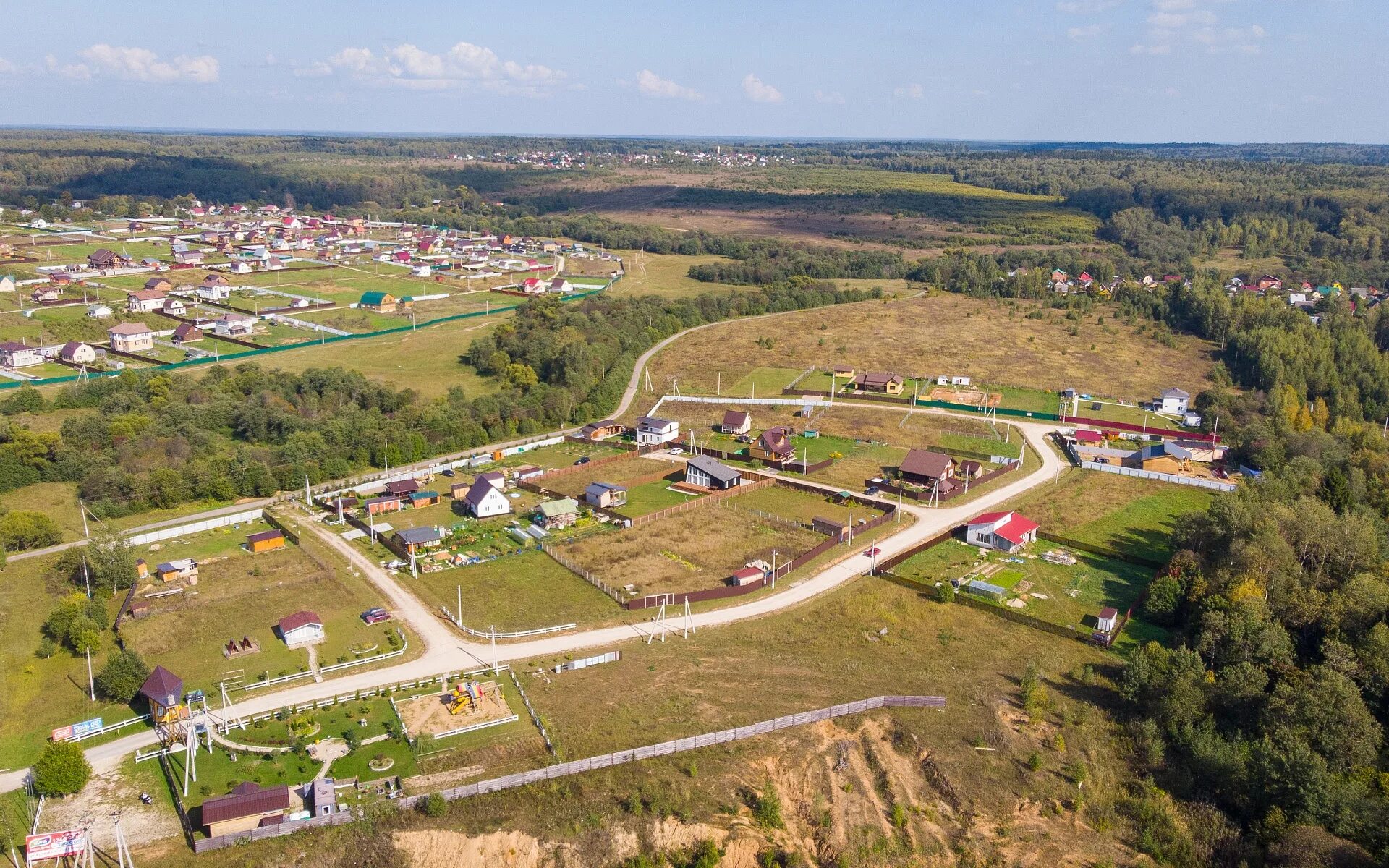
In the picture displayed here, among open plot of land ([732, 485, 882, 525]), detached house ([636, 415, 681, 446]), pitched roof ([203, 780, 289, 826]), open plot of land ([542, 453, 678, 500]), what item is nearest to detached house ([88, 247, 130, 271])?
detached house ([636, 415, 681, 446])

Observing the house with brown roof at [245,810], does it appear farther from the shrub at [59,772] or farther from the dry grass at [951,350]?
the dry grass at [951,350]

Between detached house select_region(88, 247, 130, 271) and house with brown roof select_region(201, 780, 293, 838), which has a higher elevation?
detached house select_region(88, 247, 130, 271)

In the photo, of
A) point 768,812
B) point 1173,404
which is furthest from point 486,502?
point 1173,404

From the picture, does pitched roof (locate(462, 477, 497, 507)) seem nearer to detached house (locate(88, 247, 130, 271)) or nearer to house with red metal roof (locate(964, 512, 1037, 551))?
house with red metal roof (locate(964, 512, 1037, 551))

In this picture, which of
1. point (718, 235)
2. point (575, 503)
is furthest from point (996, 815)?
point (718, 235)

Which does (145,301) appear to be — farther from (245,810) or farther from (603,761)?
(603,761)

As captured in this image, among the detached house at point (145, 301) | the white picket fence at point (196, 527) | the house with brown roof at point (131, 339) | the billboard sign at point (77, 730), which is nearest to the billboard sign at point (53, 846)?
the billboard sign at point (77, 730)

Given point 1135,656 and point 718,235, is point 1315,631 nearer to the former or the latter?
point 1135,656
